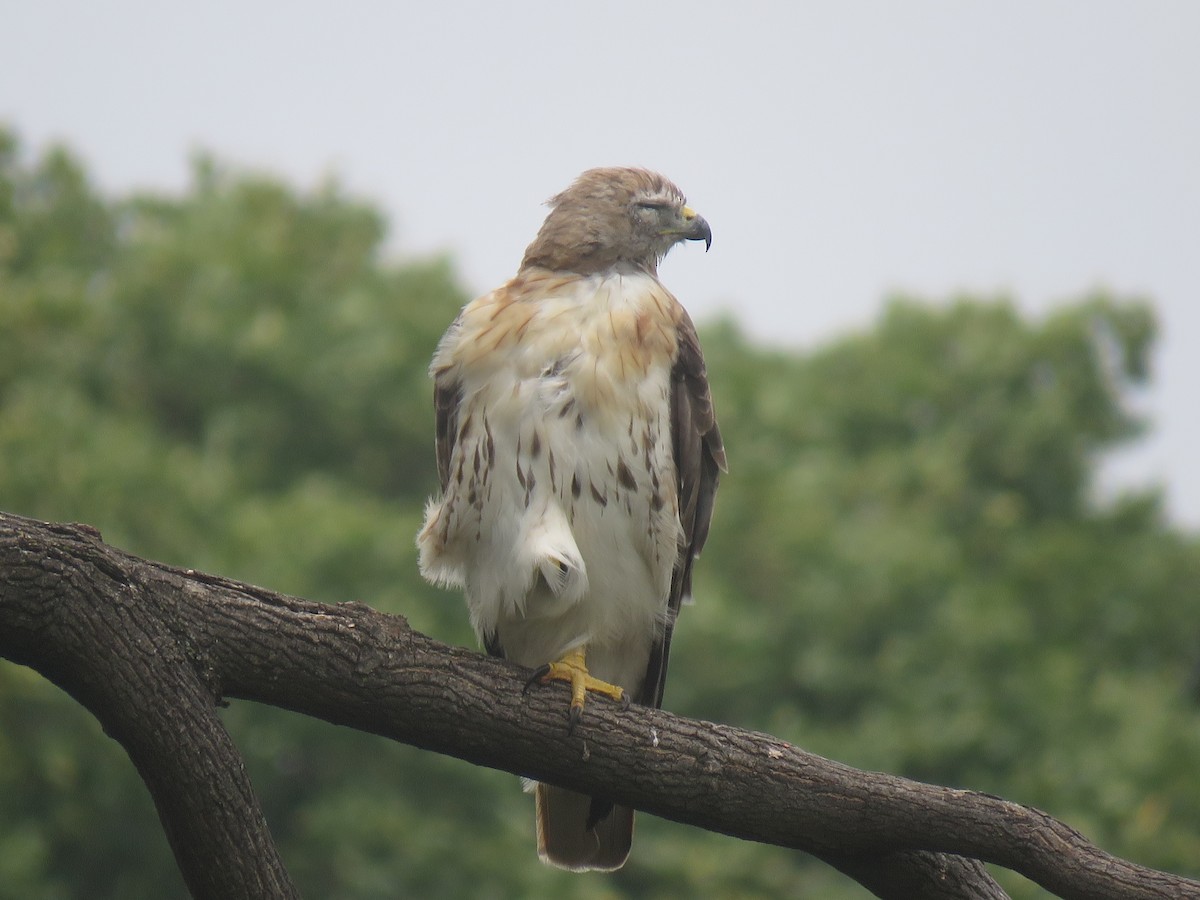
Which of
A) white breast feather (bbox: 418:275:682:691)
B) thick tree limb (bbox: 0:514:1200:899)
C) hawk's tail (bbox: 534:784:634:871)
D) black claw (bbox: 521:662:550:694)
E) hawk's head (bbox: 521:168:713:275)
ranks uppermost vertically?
hawk's head (bbox: 521:168:713:275)

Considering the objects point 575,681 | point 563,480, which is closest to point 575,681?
point 575,681

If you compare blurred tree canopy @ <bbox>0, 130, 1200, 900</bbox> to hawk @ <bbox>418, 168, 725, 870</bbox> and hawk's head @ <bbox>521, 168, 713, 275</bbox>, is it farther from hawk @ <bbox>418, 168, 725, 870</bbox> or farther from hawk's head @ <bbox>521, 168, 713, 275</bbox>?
hawk's head @ <bbox>521, 168, 713, 275</bbox>

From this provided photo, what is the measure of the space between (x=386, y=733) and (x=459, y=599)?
13.4 meters

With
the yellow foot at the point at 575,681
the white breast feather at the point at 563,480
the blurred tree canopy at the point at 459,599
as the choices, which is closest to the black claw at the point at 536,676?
the yellow foot at the point at 575,681

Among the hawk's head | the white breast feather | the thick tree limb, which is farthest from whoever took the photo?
the hawk's head

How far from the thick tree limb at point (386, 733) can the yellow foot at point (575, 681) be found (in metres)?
0.04

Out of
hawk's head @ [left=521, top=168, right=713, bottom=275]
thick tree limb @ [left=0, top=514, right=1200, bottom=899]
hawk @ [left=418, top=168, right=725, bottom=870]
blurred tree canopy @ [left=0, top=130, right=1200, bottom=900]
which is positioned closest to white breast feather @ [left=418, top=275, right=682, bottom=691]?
hawk @ [left=418, top=168, right=725, bottom=870]

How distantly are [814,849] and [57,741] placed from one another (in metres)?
10.4

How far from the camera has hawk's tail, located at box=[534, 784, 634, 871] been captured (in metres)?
5.51

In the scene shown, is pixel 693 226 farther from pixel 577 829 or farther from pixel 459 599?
pixel 459 599

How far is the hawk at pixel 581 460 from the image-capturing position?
492cm

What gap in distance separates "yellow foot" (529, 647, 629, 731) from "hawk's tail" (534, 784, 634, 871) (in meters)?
0.83

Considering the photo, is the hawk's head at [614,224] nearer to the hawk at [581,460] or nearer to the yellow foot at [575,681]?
the hawk at [581,460]

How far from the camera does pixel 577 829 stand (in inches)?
217
